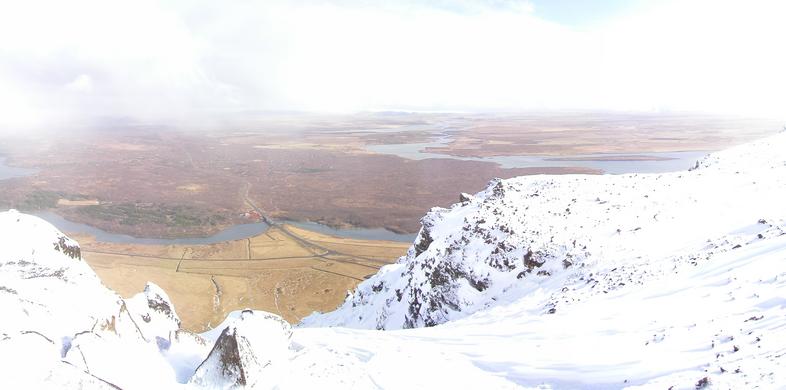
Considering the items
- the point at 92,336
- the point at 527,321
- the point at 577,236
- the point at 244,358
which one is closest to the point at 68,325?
the point at 92,336

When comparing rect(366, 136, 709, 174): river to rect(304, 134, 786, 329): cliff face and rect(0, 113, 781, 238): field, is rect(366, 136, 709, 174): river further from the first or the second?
rect(304, 134, 786, 329): cliff face

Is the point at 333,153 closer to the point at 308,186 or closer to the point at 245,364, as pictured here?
the point at 308,186

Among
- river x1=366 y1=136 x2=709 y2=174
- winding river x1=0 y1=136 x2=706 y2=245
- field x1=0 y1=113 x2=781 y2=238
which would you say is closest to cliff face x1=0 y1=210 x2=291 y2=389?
winding river x1=0 y1=136 x2=706 y2=245

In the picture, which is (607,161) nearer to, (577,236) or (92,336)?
(577,236)

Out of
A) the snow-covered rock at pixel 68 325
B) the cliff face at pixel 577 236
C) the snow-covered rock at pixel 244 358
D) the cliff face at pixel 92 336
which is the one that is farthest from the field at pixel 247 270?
the snow-covered rock at pixel 244 358

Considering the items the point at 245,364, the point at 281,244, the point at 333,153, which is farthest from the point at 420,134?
the point at 245,364
